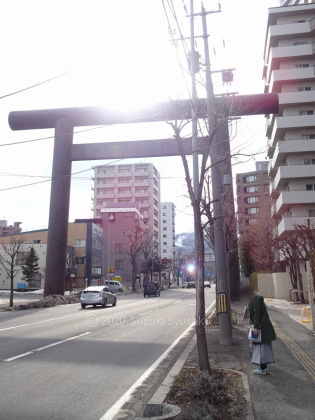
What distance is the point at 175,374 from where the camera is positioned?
21.8 feet

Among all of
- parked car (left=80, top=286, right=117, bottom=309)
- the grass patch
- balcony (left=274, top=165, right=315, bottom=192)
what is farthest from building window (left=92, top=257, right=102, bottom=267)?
the grass patch

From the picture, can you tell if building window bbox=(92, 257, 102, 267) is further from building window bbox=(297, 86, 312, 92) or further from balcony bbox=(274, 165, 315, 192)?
building window bbox=(297, 86, 312, 92)

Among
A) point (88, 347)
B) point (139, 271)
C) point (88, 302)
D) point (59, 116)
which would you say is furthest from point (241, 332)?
point (139, 271)

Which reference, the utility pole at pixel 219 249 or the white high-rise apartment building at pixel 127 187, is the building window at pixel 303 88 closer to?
the utility pole at pixel 219 249

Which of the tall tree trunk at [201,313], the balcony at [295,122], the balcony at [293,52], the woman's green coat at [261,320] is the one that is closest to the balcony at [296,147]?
the balcony at [295,122]

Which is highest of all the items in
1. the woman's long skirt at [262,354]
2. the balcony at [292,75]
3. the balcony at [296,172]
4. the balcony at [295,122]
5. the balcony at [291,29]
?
the balcony at [291,29]

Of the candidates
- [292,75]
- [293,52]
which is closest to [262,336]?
[292,75]

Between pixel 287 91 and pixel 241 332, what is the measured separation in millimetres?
35151

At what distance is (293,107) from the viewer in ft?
133

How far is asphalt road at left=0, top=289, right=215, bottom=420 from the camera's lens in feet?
17.4

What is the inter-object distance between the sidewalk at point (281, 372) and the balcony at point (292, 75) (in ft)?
113

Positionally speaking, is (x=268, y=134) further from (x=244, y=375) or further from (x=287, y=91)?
(x=244, y=375)

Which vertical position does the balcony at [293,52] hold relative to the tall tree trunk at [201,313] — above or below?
above

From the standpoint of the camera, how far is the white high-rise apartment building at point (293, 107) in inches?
1501
